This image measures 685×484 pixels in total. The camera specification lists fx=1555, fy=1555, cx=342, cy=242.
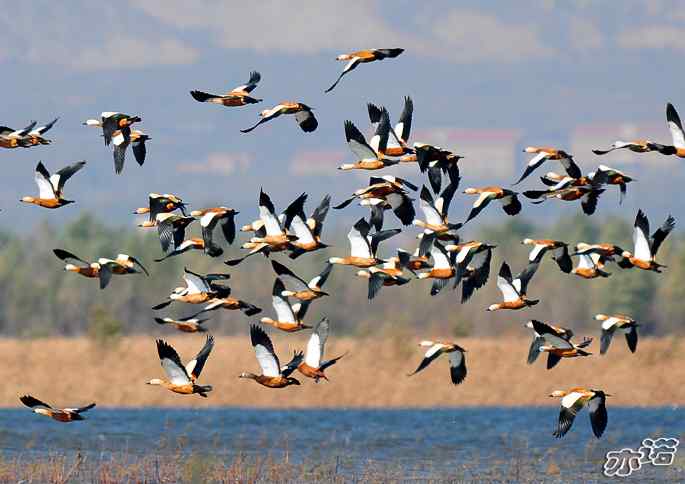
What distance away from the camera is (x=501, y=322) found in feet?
216

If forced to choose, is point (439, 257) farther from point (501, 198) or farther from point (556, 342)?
point (556, 342)

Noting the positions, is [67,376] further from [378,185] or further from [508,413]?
[378,185]

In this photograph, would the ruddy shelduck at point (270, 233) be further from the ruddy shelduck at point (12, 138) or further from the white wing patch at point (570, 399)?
the white wing patch at point (570, 399)

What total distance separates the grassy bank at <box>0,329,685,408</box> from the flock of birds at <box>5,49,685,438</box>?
27.4 metres

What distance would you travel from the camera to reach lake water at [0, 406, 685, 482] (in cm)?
3488

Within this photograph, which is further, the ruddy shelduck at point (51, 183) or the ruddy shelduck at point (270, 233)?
the ruddy shelduck at point (51, 183)

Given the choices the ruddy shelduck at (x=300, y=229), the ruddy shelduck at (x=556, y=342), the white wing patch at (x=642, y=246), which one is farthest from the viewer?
the white wing patch at (x=642, y=246)

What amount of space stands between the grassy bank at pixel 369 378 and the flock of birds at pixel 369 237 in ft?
89.9

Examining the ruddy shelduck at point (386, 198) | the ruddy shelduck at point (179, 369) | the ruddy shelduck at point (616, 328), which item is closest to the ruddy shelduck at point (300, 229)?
the ruddy shelduck at point (386, 198)

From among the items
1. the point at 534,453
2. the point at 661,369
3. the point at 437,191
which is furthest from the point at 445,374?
the point at 437,191

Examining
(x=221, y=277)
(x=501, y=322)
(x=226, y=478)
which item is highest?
(x=221, y=277)

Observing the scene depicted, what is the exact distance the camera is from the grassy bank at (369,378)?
5375 cm

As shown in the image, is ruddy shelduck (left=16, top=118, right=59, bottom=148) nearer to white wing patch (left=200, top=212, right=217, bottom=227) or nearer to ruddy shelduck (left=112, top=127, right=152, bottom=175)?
ruddy shelduck (left=112, top=127, right=152, bottom=175)

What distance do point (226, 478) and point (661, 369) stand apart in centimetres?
2860
